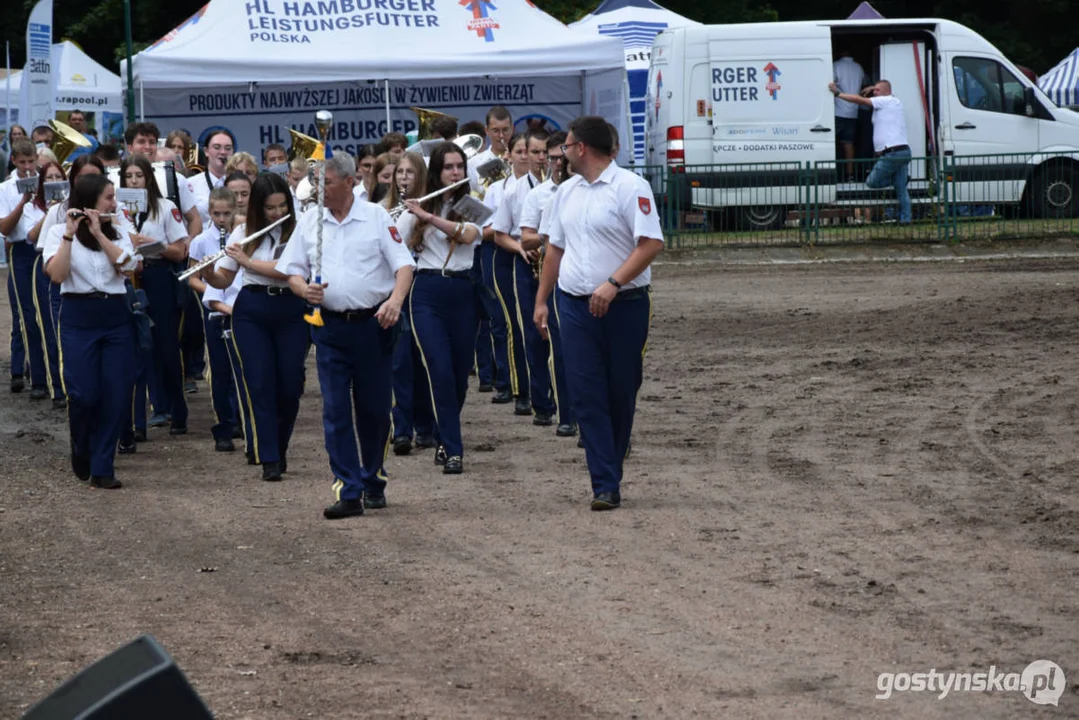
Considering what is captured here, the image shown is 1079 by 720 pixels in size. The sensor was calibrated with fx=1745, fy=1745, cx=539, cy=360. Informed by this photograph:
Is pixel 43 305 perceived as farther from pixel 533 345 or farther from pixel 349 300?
pixel 349 300

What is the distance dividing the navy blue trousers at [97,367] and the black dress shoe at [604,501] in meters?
3.11

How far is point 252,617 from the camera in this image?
6.83 metres

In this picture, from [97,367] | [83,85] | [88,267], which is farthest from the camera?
[83,85]

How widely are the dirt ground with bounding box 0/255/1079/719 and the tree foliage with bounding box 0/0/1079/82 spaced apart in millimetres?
28291

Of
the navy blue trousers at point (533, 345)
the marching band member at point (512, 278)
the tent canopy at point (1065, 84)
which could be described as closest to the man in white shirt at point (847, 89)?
the tent canopy at point (1065, 84)

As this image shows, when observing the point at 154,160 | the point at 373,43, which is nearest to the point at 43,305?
the point at 154,160

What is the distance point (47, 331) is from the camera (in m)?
13.5

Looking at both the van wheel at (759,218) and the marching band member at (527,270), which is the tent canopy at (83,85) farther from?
the marching band member at (527,270)

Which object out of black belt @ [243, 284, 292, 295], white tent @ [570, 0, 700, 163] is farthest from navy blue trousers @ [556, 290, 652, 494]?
white tent @ [570, 0, 700, 163]

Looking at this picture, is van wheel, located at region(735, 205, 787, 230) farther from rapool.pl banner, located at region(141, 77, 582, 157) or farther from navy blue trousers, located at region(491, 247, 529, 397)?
navy blue trousers, located at region(491, 247, 529, 397)

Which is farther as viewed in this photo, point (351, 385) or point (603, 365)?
point (351, 385)

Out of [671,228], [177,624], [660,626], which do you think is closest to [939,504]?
[660,626]

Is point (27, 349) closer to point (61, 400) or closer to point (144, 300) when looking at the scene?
point (61, 400)

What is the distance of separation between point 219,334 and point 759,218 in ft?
42.8
